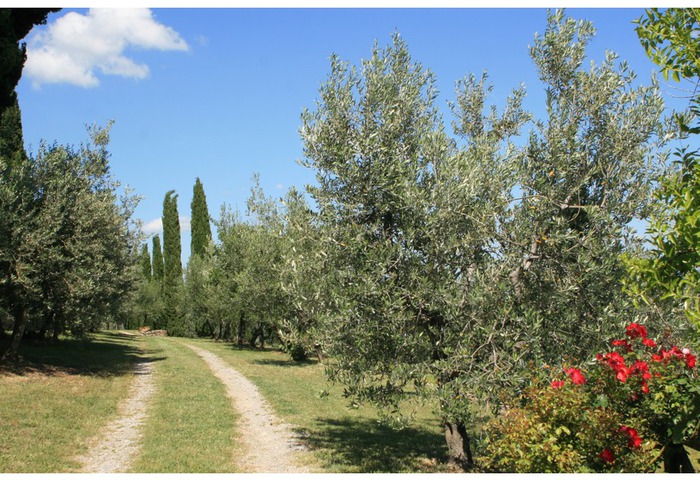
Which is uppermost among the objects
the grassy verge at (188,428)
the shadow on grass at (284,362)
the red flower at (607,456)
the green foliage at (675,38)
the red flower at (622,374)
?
the green foliage at (675,38)

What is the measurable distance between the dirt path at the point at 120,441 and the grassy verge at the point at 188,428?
30 cm

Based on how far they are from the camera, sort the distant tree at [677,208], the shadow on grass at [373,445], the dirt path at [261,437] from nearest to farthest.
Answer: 1. the distant tree at [677,208]
2. the dirt path at [261,437]
3. the shadow on grass at [373,445]

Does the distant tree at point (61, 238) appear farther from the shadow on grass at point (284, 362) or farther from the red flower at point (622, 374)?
the red flower at point (622, 374)

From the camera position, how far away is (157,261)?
83688mm

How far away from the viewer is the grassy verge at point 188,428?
36.4 feet

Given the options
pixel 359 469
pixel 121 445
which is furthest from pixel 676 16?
pixel 121 445

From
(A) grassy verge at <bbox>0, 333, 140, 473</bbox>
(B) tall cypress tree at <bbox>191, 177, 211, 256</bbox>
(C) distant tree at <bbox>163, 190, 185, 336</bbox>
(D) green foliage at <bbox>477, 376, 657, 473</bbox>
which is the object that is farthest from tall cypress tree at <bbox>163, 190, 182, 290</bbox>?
(D) green foliage at <bbox>477, 376, 657, 473</bbox>

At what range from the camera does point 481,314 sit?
8461 millimetres

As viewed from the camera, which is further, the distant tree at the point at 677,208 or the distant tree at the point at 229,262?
the distant tree at the point at 229,262

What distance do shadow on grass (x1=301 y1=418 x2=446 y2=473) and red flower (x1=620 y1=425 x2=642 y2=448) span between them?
228 inches

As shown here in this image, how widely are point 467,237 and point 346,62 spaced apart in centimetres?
455

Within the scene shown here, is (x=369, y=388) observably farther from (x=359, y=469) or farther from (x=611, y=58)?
(x=611, y=58)

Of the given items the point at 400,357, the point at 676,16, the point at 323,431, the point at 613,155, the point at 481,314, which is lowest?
the point at 323,431

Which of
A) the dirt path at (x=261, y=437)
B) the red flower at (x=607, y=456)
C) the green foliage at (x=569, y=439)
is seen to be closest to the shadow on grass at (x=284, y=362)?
the dirt path at (x=261, y=437)
